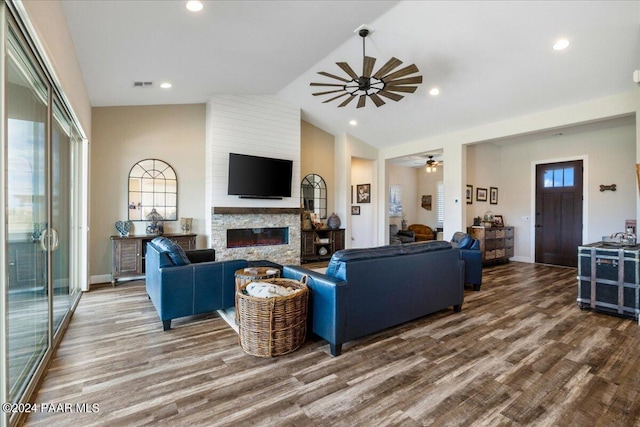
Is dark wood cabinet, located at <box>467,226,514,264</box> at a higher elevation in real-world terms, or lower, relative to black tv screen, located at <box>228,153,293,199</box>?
lower

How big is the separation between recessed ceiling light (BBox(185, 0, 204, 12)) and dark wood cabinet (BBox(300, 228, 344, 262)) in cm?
481

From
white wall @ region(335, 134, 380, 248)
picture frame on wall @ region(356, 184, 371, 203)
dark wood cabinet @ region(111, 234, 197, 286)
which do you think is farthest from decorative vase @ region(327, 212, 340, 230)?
dark wood cabinet @ region(111, 234, 197, 286)

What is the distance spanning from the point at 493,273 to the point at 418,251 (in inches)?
149

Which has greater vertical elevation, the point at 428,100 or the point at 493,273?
the point at 428,100

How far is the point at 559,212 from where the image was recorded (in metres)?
6.89

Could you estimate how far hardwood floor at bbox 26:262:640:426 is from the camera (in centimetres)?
190

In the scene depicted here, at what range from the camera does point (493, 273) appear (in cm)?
611

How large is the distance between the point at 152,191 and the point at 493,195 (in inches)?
299

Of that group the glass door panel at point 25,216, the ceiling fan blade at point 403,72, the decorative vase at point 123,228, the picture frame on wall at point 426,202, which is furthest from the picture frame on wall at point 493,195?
the glass door panel at point 25,216

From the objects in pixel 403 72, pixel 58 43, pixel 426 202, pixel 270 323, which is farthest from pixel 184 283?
pixel 426 202

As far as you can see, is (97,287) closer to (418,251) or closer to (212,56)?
(212,56)

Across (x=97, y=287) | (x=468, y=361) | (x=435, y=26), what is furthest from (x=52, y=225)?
(x=435, y=26)

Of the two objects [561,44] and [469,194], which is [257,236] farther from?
[561,44]

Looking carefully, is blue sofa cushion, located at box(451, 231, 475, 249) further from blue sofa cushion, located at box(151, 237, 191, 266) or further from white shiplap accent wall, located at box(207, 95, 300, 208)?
blue sofa cushion, located at box(151, 237, 191, 266)
